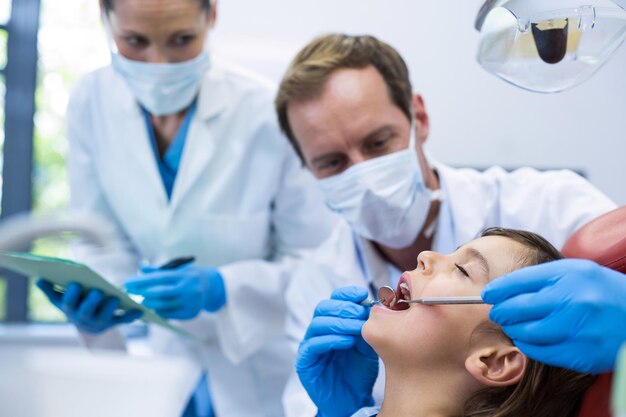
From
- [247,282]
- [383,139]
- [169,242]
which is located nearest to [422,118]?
[383,139]

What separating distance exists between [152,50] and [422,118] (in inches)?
31.8

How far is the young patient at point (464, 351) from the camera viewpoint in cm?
121

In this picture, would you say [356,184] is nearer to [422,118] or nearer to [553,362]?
[422,118]

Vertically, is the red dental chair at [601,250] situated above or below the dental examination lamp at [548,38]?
below

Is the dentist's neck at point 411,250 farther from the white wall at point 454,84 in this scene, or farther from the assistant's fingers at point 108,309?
the white wall at point 454,84

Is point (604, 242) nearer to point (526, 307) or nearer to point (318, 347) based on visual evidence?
point (526, 307)

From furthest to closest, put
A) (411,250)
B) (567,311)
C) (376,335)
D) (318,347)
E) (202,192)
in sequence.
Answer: (202,192)
(411,250)
(318,347)
(376,335)
(567,311)

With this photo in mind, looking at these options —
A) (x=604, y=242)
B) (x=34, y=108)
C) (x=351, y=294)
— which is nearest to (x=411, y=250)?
(x=351, y=294)

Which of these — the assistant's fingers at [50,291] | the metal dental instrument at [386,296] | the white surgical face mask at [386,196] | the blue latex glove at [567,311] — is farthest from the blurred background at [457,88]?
the blue latex glove at [567,311]

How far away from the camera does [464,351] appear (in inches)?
49.6

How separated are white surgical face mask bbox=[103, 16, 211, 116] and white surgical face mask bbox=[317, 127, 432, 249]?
0.61 m

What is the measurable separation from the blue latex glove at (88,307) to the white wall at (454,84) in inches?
51.8

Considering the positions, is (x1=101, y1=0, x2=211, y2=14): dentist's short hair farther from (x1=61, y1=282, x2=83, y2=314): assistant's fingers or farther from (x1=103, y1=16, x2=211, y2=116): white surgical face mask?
(x1=61, y1=282, x2=83, y2=314): assistant's fingers

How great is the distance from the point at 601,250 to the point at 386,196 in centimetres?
54
